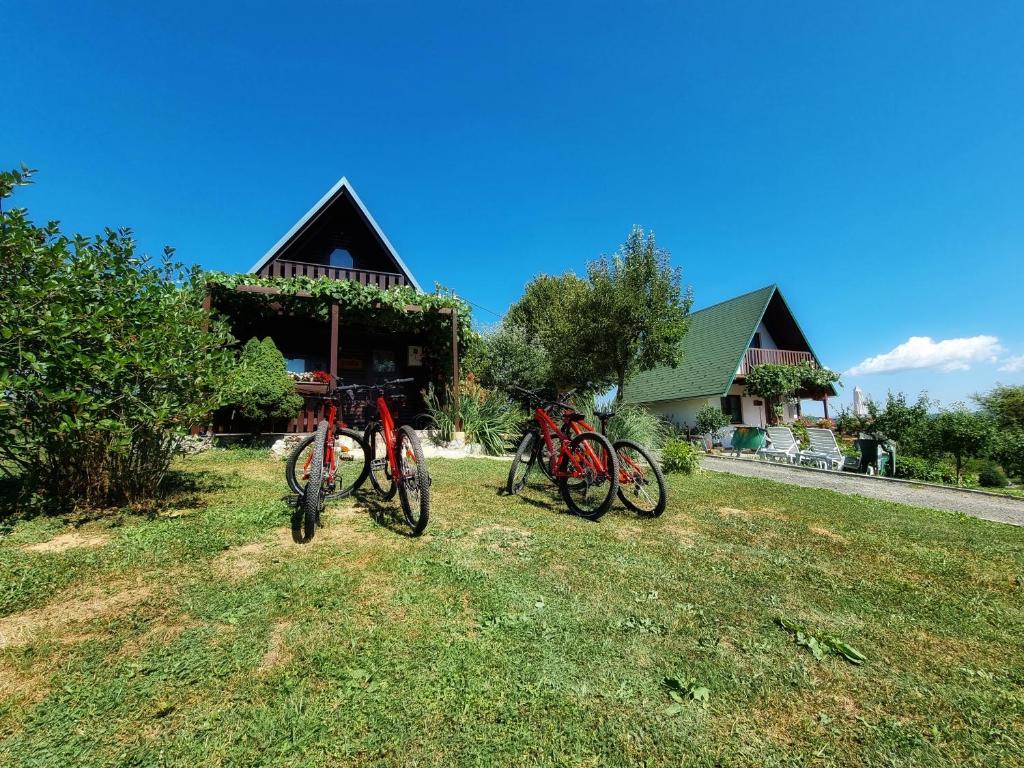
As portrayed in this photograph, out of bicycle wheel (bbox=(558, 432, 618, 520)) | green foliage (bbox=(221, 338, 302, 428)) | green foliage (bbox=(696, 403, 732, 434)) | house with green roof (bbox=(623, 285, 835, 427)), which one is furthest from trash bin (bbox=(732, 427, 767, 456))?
green foliage (bbox=(221, 338, 302, 428))

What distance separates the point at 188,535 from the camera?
11.7 feet

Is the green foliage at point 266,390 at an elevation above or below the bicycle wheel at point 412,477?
above

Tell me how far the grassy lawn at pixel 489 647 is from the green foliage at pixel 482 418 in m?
5.77

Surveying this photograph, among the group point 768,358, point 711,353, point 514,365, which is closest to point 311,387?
point 514,365

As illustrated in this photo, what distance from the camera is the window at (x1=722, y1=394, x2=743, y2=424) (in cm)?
2061

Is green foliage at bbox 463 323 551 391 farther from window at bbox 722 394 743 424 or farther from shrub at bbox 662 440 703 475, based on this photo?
window at bbox 722 394 743 424

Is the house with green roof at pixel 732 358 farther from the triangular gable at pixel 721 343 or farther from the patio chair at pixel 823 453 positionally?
the patio chair at pixel 823 453

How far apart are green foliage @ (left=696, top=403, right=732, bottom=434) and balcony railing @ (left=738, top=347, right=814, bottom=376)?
2653 mm

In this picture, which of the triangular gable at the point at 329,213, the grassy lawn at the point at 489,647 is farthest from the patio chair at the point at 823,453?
the triangular gable at the point at 329,213

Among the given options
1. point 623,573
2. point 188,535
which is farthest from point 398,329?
point 623,573

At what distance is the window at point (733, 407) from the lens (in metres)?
20.6

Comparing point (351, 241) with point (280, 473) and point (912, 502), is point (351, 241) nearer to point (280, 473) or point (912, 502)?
point (280, 473)

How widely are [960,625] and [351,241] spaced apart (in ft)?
53.8

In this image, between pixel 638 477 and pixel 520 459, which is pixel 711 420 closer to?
pixel 520 459
